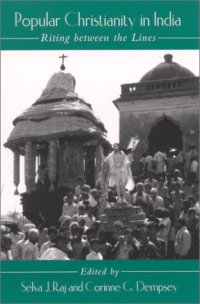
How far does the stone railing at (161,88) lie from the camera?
954 inches

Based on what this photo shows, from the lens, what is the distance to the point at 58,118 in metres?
19.1

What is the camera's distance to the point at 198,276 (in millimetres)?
9258

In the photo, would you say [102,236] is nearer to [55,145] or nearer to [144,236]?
[144,236]

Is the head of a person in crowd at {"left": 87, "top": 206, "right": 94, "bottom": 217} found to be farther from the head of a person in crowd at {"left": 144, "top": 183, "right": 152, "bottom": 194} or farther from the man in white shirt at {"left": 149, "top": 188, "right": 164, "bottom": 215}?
the head of a person in crowd at {"left": 144, "top": 183, "right": 152, "bottom": 194}

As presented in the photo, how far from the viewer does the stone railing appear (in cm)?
2423

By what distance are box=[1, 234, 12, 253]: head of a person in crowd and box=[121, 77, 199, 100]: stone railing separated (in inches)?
610

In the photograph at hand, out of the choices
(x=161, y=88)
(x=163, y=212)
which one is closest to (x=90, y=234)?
(x=163, y=212)

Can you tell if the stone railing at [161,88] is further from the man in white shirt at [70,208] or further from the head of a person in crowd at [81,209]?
the head of a person in crowd at [81,209]

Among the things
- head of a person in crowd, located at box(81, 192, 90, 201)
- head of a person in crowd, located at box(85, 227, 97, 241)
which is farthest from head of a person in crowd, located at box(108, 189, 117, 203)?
head of a person in crowd, located at box(85, 227, 97, 241)

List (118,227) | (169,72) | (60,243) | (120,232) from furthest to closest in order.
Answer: (169,72) → (118,227) → (120,232) → (60,243)

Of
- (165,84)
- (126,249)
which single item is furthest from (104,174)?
(165,84)

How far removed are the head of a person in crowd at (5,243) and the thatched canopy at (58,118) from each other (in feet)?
31.2

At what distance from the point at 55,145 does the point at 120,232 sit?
824 cm

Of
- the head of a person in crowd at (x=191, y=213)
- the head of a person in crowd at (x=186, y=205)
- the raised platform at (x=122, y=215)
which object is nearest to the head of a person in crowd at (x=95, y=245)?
the head of a person in crowd at (x=191, y=213)
